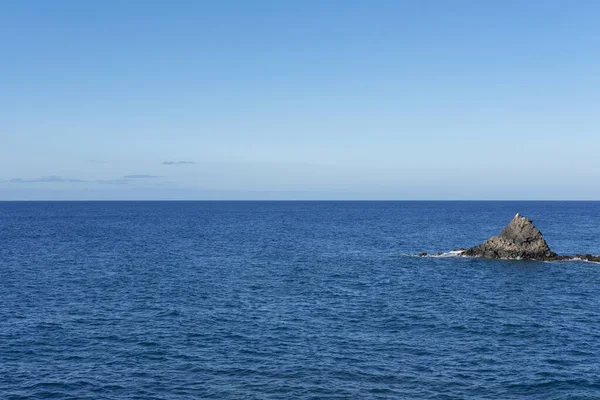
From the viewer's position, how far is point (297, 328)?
58.8 m

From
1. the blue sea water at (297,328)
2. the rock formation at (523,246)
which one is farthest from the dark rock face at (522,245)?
the blue sea water at (297,328)

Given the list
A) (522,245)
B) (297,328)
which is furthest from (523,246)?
(297,328)

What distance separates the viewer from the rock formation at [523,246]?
10700 cm

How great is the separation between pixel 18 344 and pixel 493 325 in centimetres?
4828

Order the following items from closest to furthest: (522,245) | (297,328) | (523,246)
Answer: (297,328)
(523,246)
(522,245)

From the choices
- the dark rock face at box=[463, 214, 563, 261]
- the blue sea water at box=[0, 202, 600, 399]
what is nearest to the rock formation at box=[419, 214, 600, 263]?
the dark rock face at box=[463, 214, 563, 261]

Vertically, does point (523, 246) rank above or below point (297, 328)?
above

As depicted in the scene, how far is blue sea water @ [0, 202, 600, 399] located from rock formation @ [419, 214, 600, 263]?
173 inches

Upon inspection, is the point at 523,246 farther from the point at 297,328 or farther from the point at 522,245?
the point at 297,328

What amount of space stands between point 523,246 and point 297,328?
66.5m

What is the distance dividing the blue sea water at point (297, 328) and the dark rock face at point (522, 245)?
4.39m

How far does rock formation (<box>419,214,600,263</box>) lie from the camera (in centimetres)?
10700

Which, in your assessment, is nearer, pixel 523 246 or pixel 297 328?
pixel 297 328

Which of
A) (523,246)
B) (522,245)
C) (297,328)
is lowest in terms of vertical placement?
(297,328)
